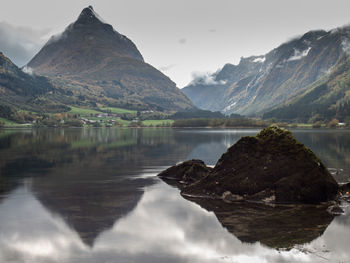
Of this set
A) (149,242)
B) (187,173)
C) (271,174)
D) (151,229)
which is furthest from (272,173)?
(149,242)

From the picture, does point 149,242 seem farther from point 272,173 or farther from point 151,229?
point 272,173

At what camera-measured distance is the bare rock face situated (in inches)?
1033

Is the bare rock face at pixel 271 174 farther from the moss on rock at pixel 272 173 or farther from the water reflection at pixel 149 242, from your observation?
the water reflection at pixel 149 242

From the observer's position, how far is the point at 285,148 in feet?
92.5

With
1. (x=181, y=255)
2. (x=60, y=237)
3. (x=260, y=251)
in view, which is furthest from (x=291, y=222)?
(x=60, y=237)

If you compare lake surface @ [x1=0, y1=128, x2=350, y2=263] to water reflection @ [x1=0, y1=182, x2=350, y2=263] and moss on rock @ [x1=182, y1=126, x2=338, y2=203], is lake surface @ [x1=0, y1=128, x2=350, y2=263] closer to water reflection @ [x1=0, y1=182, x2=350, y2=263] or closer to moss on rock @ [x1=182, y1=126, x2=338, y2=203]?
water reflection @ [x1=0, y1=182, x2=350, y2=263]

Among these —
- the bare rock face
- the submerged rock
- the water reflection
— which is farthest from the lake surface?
the submerged rock

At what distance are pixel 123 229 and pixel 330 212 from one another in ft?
41.7

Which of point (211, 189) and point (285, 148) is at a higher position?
point (285, 148)

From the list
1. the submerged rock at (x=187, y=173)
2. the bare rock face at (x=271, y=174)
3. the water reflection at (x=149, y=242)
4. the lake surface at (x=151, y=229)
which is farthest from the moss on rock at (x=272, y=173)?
the submerged rock at (x=187, y=173)

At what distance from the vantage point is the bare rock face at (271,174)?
26250 millimetres

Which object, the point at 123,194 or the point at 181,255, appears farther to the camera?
the point at 123,194

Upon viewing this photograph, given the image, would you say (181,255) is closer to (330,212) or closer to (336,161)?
(330,212)

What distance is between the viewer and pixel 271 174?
2692cm
